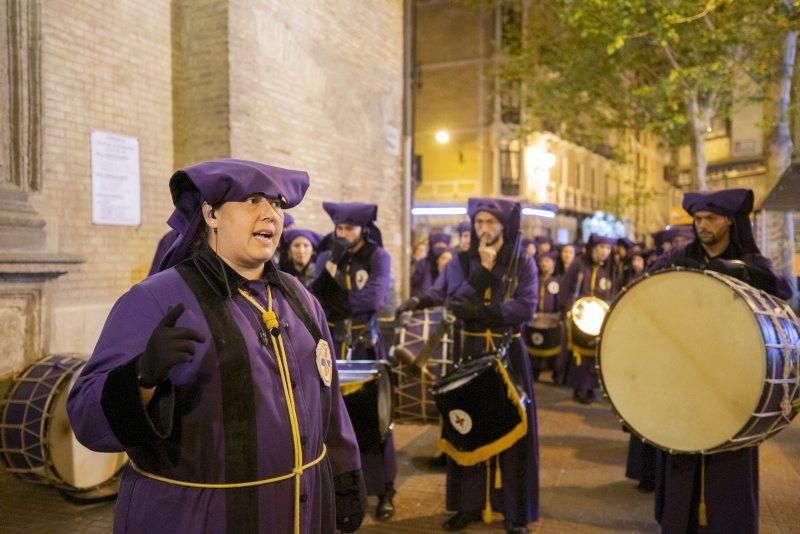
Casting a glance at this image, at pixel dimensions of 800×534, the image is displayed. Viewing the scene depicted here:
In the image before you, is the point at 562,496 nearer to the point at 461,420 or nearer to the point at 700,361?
the point at 461,420

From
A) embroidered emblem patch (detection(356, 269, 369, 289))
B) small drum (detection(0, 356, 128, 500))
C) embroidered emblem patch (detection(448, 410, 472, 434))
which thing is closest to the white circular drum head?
small drum (detection(0, 356, 128, 500))

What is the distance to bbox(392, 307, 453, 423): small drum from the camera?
23.7ft

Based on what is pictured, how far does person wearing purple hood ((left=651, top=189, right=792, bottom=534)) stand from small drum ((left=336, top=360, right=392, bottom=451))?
5.89ft

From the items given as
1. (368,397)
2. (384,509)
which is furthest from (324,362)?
(384,509)

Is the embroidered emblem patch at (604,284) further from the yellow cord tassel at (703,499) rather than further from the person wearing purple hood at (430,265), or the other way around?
the yellow cord tassel at (703,499)

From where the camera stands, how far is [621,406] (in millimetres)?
4113

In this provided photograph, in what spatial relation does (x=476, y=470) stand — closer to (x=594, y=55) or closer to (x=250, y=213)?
(x=250, y=213)

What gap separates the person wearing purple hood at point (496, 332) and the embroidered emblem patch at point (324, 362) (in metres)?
2.63

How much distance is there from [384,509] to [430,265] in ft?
27.3

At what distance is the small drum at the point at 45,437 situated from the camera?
5082 mm

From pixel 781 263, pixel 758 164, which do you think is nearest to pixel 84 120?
pixel 781 263

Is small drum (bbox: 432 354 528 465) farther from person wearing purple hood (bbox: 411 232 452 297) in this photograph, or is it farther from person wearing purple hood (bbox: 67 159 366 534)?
person wearing purple hood (bbox: 411 232 452 297)

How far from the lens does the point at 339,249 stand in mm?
5777

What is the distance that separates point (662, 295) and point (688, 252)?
2.67 ft
